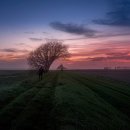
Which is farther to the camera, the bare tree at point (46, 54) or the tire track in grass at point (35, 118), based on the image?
the bare tree at point (46, 54)

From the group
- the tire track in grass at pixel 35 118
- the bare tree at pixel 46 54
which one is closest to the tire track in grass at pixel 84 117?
the tire track in grass at pixel 35 118

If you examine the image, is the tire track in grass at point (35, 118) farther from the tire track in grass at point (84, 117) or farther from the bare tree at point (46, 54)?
the bare tree at point (46, 54)

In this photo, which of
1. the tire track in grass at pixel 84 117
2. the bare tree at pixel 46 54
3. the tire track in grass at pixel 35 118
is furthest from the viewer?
the bare tree at pixel 46 54

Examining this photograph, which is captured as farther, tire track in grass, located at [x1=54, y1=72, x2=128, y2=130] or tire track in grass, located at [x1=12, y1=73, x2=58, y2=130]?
tire track in grass, located at [x1=54, y1=72, x2=128, y2=130]

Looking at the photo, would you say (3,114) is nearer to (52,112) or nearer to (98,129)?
(52,112)

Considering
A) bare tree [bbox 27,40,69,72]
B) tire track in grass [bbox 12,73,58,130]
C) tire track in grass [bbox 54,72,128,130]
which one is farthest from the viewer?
bare tree [bbox 27,40,69,72]

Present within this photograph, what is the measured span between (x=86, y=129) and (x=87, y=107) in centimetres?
604

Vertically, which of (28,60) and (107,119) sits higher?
(28,60)

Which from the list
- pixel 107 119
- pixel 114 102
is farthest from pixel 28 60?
pixel 107 119

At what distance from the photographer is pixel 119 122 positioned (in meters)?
15.9

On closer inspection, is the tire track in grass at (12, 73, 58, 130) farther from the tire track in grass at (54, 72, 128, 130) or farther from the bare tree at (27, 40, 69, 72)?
the bare tree at (27, 40, 69, 72)

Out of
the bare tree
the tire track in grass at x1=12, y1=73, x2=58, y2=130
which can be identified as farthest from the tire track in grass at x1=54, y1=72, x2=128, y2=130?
the bare tree

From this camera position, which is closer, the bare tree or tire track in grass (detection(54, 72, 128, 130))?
tire track in grass (detection(54, 72, 128, 130))

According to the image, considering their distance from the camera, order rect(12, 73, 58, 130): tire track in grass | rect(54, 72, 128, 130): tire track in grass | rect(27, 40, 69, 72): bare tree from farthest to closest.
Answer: rect(27, 40, 69, 72): bare tree → rect(54, 72, 128, 130): tire track in grass → rect(12, 73, 58, 130): tire track in grass
